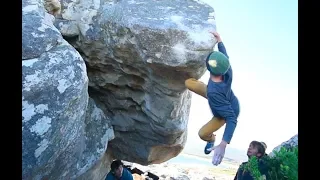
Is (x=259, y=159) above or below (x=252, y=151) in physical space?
above

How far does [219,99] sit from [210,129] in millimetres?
440

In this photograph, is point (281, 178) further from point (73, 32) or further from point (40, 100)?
point (73, 32)

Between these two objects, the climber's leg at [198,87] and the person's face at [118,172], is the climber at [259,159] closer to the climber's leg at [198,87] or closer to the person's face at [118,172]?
the climber's leg at [198,87]

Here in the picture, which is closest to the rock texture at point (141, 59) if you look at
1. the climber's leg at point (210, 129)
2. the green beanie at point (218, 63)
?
the green beanie at point (218, 63)

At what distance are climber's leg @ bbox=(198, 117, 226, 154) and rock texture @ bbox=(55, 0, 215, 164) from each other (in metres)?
0.94

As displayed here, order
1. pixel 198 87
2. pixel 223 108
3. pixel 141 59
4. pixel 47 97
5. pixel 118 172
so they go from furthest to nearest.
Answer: pixel 118 172 → pixel 141 59 → pixel 198 87 → pixel 223 108 → pixel 47 97

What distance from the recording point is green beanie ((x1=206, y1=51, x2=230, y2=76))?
458 cm

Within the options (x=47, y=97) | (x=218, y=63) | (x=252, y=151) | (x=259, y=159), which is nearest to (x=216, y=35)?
(x=218, y=63)

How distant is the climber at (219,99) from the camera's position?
4477mm

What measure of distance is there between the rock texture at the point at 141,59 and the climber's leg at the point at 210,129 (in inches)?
37.2

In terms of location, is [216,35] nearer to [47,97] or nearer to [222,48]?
[222,48]

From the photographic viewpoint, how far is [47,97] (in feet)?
14.9

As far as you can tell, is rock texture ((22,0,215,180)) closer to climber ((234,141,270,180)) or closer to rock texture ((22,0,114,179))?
rock texture ((22,0,114,179))
